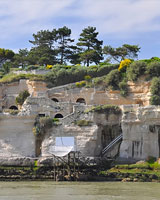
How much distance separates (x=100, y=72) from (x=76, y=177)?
801 inches

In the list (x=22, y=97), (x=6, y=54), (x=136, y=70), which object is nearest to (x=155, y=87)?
(x=136, y=70)

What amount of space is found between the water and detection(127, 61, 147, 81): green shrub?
703 inches

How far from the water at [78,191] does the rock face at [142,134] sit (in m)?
6.16

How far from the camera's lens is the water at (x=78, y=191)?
3297 centimetres

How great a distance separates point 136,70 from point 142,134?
442 inches

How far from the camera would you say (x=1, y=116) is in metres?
48.2

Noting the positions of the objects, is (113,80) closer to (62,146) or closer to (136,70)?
(136,70)

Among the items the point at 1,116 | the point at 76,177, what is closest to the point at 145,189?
the point at 76,177

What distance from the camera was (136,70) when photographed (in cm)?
5488

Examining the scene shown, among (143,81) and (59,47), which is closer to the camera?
(143,81)

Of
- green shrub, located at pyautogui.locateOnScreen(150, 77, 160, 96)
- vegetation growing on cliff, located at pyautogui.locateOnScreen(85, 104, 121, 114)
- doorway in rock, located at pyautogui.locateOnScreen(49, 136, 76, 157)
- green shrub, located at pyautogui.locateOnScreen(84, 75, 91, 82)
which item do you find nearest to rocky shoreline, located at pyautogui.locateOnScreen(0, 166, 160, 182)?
doorway in rock, located at pyautogui.locateOnScreen(49, 136, 76, 157)

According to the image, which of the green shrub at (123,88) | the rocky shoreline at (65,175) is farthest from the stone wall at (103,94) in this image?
the rocky shoreline at (65,175)

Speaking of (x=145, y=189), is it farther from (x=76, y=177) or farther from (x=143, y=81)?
(x=143, y=81)

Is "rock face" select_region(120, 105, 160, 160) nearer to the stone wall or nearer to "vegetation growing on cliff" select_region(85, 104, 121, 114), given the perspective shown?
"vegetation growing on cliff" select_region(85, 104, 121, 114)
